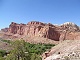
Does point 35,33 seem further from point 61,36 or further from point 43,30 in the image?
point 61,36

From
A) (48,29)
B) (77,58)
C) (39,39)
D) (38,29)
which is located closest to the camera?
(77,58)

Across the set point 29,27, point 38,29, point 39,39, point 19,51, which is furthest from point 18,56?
point 29,27

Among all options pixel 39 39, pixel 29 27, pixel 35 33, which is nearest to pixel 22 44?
pixel 39 39

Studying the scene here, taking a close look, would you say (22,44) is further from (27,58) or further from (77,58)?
(77,58)

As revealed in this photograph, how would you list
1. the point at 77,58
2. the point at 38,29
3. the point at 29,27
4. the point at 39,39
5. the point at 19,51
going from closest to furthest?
1. the point at 77,58
2. the point at 19,51
3. the point at 39,39
4. the point at 38,29
5. the point at 29,27

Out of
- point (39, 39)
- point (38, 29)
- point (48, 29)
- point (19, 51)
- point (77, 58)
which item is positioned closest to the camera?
point (77, 58)

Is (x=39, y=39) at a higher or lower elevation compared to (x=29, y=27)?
lower

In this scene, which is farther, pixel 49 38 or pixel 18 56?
pixel 49 38

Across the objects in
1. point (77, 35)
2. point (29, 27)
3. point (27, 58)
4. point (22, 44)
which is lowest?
point (27, 58)

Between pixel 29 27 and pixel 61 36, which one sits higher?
pixel 29 27

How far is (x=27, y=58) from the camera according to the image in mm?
33719

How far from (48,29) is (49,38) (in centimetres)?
795

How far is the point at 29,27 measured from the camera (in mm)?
198125

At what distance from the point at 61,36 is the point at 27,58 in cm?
13579
